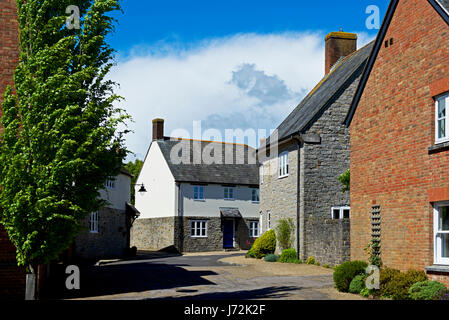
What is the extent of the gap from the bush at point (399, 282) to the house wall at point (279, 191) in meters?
11.7

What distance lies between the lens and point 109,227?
34.7m

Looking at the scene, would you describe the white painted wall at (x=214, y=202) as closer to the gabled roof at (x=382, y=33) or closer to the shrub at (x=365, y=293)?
the gabled roof at (x=382, y=33)

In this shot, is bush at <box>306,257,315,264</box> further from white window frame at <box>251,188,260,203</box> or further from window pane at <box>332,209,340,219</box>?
white window frame at <box>251,188,260,203</box>

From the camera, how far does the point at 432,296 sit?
12547 millimetres

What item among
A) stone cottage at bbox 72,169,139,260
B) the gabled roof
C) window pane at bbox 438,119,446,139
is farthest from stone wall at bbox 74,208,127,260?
window pane at bbox 438,119,446,139

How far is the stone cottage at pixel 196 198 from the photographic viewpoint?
41812 mm

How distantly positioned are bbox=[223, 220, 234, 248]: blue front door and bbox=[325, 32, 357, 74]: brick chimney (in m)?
16.3

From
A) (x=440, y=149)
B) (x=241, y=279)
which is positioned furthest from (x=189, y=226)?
(x=440, y=149)

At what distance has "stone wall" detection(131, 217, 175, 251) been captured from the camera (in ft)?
137

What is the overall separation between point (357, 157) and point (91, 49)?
32.3ft

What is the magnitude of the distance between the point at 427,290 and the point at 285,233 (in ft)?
47.5

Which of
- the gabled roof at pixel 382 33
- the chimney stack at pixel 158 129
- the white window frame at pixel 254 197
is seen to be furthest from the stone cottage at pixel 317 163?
the chimney stack at pixel 158 129

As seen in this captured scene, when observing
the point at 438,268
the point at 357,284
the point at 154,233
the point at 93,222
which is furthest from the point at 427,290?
the point at 154,233

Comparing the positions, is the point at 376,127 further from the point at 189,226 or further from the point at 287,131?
the point at 189,226
